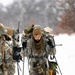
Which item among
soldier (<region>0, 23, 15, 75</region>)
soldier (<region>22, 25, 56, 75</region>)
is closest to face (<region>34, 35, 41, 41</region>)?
soldier (<region>22, 25, 56, 75</region>)

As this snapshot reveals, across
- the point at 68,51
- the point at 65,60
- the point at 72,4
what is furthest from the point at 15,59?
the point at 72,4

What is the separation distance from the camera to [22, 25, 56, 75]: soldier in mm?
11078

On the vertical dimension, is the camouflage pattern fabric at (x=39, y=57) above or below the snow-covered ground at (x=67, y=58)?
below

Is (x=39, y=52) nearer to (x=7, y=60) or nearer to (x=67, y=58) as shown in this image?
(x=7, y=60)

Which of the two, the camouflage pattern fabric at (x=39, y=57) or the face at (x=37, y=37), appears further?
the camouflage pattern fabric at (x=39, y=57)

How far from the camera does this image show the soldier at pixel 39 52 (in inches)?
436

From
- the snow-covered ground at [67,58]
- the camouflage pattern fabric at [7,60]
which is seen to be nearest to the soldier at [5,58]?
the camouflage pattern fabric at [7,60]

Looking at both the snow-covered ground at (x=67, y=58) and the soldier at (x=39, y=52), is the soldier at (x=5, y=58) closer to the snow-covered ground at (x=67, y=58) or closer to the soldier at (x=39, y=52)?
the soldier at (x=39, y=52)

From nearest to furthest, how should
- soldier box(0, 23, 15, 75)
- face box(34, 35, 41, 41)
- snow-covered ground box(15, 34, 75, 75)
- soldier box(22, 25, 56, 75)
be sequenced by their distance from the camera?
soldier box(0, 23, 15, 75)
face box(34, 35, 41, 41)
soldier box(22, 25, 56, 75)
snow-covered ground box(15, 34, 75, 75)

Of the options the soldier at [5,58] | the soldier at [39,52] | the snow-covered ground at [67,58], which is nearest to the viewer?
the soldier at [5,58]

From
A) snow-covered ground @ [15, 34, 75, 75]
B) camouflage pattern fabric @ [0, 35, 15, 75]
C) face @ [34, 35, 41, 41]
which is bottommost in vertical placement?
camouflage pattern fabric @ [0, 35, 15, 75]

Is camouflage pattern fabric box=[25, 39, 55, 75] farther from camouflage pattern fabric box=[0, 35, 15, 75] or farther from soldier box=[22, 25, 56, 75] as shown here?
camouflage pattern fabric box=[0, 35, 15, 75]

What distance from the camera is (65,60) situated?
19.5 metres

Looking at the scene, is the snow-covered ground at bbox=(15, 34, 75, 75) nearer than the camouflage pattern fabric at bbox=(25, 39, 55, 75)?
No
